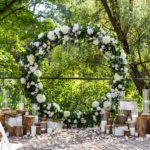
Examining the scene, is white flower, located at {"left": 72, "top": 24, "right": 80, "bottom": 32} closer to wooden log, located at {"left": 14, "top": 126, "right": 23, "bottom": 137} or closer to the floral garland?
the floral garland

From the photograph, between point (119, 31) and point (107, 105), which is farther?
point (119, 31)

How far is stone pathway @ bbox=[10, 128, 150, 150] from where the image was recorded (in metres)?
4.60

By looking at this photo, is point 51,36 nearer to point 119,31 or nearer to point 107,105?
point 107,105

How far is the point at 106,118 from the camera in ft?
19.1

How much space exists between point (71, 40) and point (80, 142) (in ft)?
7.48

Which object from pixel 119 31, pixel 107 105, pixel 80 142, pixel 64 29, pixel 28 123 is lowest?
pixel 80 142

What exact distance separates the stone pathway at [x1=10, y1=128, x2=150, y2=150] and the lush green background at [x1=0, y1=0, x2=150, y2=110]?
7.51ft

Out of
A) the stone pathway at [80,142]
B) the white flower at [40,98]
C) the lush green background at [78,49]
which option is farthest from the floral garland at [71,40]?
the lush green background at [78,49]

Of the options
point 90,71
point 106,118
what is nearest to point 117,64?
point 106,118

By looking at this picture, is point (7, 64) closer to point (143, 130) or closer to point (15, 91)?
point (15, 91)

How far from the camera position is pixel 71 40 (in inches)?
263

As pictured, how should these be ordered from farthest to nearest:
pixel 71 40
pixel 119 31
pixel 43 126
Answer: pixel 119 31 < pixel 71 40 < pixel 43 126

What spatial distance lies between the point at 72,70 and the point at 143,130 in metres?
4.59

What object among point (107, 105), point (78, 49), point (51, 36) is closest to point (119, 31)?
point (78, 49)
